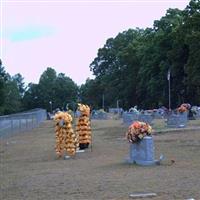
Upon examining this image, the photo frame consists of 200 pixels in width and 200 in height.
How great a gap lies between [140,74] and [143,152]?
262 feet

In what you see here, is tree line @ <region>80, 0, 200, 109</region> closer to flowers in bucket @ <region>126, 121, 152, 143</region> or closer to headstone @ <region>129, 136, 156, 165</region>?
flowers in bucket @ <region>126, 121, 152, 143</region>

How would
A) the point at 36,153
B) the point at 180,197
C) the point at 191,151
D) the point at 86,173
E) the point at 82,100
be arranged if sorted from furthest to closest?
the point at 82,100, the point at 36,153, the point at 191,151, the point at 86,173, the point at 180,197

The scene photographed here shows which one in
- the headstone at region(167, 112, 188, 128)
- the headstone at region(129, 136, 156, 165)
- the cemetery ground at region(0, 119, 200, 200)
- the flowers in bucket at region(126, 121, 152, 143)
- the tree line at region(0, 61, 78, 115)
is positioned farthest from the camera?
the tree line at region(0, 61, 78, 115)

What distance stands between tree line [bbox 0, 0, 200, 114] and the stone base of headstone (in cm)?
4632

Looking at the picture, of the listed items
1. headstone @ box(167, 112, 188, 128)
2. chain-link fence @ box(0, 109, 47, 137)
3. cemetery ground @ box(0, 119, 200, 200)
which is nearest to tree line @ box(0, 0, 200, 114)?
chain-link fence @ box(0, 109, 47, 137)

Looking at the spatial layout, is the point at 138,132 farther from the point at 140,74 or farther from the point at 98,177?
the point at 140,74

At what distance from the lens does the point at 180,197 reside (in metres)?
11.1

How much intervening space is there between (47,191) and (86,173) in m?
3.56

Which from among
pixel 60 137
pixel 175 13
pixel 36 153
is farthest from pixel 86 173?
pixel 175 13

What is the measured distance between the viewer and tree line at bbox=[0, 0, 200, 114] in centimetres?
6969

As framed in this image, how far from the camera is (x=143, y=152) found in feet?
58.5

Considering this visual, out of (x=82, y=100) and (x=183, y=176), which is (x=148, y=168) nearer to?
(x=183, y=176)

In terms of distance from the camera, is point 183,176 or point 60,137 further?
point 60,137

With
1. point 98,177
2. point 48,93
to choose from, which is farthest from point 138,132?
point 48,93
